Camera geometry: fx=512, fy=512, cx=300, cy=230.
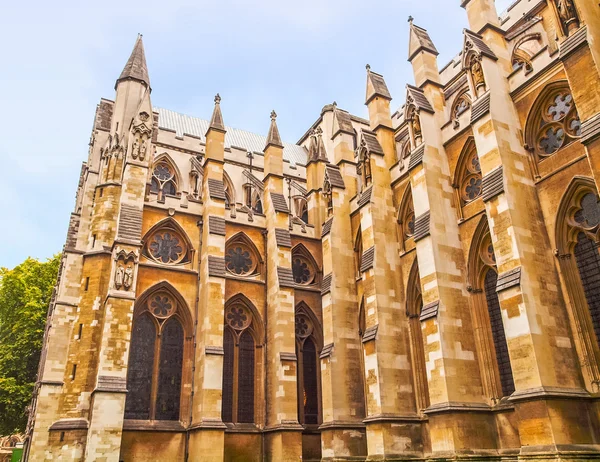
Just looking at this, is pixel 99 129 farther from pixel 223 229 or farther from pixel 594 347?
pixel 594 347

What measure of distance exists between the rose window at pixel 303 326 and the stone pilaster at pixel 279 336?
1.58m

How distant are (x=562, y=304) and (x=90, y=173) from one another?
62.5ft

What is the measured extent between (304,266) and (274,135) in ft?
20.8

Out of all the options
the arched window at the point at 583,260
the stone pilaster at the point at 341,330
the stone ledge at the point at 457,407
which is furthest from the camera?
the stone pilaster at the point at 341,330

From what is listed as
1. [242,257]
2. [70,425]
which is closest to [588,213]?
[242,257]

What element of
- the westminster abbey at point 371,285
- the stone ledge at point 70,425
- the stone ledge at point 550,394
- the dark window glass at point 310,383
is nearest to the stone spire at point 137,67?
the westminster abbey at point 371,285

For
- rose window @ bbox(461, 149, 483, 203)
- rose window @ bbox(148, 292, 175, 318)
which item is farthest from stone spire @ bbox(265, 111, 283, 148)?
rose window @ bbox(461, 149, 483, 203)

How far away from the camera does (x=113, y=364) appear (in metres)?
16.9

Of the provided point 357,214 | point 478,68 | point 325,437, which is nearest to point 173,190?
point 357,214

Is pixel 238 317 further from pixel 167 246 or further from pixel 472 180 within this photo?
pixel 472 180

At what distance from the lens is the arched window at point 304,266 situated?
22891mm

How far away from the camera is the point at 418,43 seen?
19.3 metres

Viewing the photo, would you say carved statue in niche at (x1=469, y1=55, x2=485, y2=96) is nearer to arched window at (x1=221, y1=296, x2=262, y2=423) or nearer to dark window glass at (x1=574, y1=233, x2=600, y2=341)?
dark window glass at (x1=574, y1=233, x2=600, y2=341)

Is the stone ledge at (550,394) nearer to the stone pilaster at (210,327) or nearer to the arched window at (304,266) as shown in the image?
the stone pilaster at (210,327)
